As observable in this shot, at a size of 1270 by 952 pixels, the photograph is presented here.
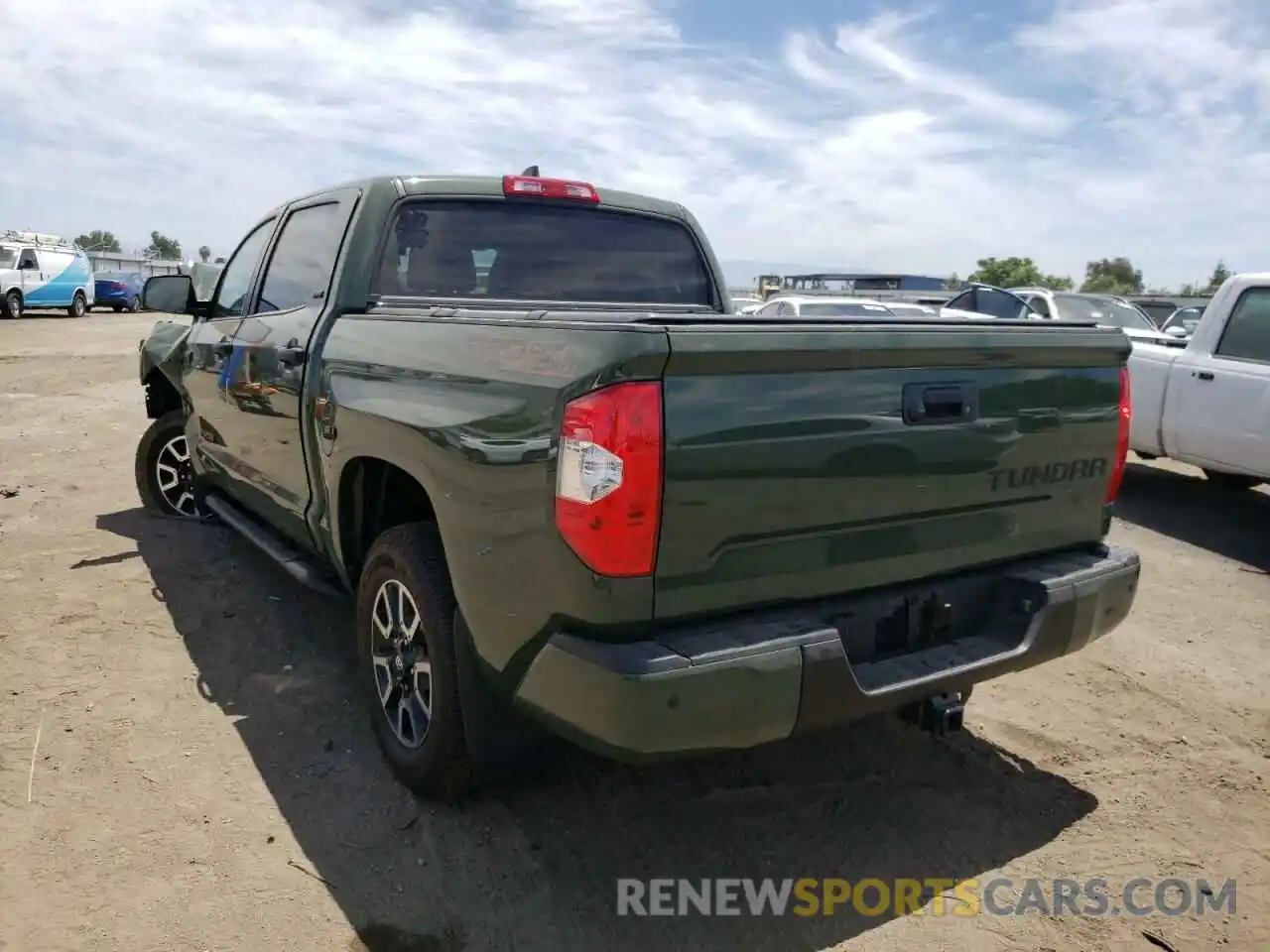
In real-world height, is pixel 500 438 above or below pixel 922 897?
above

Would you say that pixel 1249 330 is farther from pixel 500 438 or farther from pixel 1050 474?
pixel 500 438

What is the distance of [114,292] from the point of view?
114 ft

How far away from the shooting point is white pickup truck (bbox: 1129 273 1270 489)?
22.2 feet

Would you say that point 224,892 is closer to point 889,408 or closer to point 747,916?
point 747,916

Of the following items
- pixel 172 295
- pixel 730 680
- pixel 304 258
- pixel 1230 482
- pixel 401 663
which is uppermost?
pixel 304 258

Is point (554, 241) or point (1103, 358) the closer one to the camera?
point (1103, 358)

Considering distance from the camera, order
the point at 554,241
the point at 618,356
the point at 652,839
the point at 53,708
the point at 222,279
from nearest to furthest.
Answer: the point at 618,356 < the point at 652,839 < the point at 53,708 < the point at 554,241 < the point at 222,279

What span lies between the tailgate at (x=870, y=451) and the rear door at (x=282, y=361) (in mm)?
1970

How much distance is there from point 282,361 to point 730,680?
2445 mm

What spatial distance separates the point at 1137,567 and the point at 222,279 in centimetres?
460

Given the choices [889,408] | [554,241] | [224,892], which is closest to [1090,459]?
[889,408]

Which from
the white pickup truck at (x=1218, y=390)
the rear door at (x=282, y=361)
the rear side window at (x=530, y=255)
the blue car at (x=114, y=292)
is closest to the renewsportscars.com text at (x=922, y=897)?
the rear door at (x=282, y=361)

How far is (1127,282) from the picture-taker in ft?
207

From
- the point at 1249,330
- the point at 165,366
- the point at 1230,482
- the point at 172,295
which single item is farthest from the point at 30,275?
the point at 1249,330
